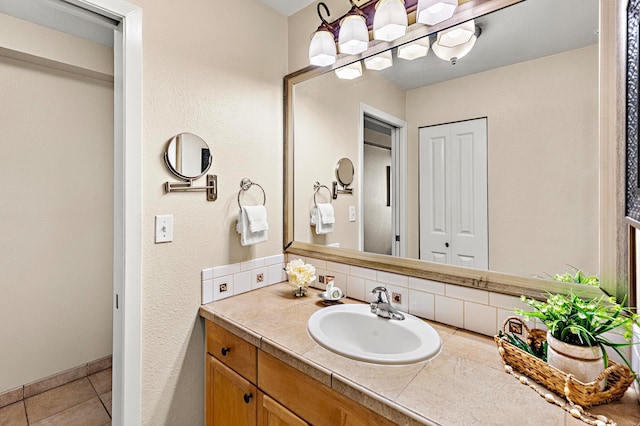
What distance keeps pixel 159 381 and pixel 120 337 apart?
264mm

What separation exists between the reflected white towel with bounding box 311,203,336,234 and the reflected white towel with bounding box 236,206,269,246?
29 centimetres

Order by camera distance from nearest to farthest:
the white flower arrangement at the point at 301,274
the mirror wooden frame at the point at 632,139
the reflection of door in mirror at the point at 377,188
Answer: the mirror wooden frame at the point at 632,139, the reflection of door in mirror at the point at 377,188, the white flower arrangement at the point at 301,274

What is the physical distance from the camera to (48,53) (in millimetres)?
1896

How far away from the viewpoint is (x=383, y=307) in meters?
1.21

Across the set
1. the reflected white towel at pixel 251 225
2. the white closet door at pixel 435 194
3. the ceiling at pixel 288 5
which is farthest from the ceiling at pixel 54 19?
the white closet door at pixel 435 194

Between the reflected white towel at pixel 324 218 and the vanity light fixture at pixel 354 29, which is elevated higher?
the vanity light fixture at pixel 354 29

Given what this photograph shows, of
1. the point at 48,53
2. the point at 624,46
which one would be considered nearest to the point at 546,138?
the point at 624,46

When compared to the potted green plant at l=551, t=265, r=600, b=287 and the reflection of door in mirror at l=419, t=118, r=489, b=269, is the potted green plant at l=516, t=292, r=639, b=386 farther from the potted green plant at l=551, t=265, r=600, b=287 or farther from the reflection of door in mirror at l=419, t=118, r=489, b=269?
the reflection of door in mirror at l=419, t=118, r=489, b=269

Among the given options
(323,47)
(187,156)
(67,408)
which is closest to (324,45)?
(323,47)

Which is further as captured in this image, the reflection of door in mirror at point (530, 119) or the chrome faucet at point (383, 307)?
the chrome faucet at point (383, 307)

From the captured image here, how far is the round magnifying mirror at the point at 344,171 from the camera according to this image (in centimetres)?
157

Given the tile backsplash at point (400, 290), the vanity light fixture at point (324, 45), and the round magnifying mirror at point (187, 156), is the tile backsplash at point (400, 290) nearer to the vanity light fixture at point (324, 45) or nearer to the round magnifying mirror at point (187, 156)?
the round magnifying mirror at point (187, 156)

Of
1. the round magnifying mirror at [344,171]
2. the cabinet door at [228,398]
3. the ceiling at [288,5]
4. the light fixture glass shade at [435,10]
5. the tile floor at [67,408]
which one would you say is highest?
the ceiling at [288,5]

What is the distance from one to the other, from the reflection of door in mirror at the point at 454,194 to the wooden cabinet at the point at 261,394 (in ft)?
2.18
